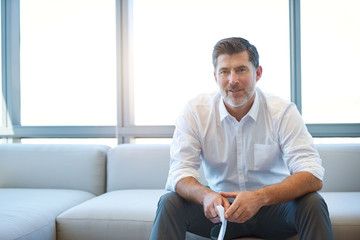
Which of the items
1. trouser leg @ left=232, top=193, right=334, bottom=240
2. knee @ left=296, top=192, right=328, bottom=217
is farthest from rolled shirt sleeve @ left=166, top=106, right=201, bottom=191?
knee @ left=296, top=192, right=328, bottom=217

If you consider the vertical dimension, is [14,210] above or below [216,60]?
below

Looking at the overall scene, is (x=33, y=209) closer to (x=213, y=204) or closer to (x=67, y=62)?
(x=213, y=204)

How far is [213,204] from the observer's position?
1.41m

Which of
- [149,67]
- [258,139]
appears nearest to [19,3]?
[149,67]

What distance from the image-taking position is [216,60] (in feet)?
5.74

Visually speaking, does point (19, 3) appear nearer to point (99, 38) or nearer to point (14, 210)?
point (99, 38)

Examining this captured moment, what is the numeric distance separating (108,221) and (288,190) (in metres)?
0.92

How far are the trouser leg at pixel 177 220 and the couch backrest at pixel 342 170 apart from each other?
3.54 ft

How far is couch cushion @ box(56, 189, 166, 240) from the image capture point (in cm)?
176

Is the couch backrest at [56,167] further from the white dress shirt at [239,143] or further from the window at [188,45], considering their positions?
the white dress shirt at [239,143]

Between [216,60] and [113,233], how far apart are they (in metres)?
1.02

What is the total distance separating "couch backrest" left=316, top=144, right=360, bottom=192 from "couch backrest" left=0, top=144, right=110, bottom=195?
1.53m

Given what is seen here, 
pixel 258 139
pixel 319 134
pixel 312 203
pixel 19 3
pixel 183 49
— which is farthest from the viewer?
pixel 19 3

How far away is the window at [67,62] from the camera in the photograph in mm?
3027
